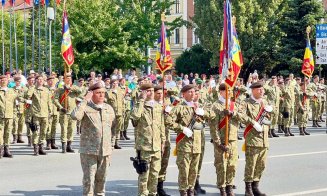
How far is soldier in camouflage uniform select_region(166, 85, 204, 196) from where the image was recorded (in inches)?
366

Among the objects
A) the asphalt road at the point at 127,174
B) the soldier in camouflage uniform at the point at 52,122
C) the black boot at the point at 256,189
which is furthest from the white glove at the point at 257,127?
the soldier in camouflage uniform at the point at 52,122

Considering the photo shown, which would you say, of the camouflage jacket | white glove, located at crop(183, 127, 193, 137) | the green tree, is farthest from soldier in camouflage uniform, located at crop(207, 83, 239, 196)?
the green tree

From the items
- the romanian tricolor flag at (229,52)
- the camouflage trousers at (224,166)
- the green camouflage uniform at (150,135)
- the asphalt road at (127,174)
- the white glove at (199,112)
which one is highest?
the romanian tricolor flag at (229,52)

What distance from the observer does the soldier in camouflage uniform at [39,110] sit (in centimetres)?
1495

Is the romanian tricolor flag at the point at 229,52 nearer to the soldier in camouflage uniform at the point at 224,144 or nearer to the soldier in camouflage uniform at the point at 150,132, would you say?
the soldier in camouflage uniform at the point at 224,144

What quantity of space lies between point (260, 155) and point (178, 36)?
55.3 metres

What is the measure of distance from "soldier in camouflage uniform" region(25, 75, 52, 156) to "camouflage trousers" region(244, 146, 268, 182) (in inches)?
262

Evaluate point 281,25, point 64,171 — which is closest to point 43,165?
point 64,171

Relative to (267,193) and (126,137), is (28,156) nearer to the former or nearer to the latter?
(126,137)

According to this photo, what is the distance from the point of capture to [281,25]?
132 ft

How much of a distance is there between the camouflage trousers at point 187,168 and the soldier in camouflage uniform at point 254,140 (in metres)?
0.98

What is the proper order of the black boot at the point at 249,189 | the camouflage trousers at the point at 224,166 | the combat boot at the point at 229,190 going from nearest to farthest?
the camouflage trousers at the point at 224,166 < the combat boot at the point at 229,190 < the black boot at the point at 249,189

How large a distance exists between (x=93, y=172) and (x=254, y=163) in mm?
2984

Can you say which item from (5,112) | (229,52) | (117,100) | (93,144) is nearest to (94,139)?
(93,144)
